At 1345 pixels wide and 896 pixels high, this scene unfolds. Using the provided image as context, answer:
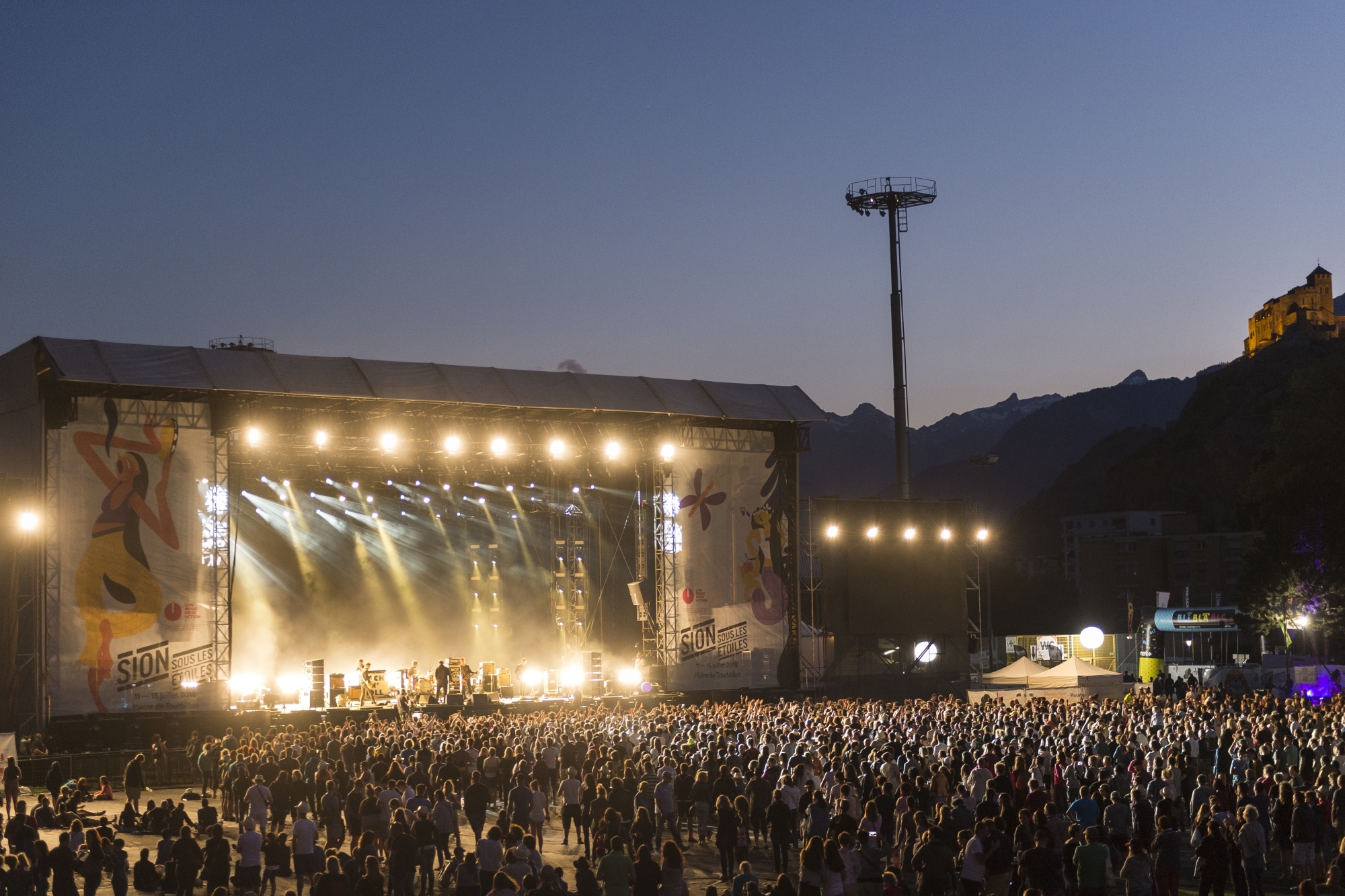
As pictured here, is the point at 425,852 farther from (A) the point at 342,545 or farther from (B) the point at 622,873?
(A) the point at 342,545

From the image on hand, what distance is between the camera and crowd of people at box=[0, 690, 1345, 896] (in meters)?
12.0

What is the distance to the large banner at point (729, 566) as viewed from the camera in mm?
36906

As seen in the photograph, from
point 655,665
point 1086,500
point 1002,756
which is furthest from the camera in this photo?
point 1086,500

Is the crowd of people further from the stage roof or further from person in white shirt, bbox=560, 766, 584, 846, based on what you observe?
the stage roof

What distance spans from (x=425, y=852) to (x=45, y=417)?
63.1ft

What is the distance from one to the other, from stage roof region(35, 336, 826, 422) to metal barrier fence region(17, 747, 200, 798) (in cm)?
816

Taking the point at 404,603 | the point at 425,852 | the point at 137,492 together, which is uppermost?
the point at 137,492

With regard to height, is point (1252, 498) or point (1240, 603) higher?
point (1252, 498)

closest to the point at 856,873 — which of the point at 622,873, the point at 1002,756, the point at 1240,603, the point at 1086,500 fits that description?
the point at 622,873

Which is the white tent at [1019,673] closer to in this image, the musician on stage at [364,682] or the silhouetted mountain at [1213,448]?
the musician on stage at [364,682]

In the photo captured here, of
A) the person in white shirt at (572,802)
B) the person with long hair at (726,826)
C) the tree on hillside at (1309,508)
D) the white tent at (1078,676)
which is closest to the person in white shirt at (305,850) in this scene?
the person in white shirt at (572,802)

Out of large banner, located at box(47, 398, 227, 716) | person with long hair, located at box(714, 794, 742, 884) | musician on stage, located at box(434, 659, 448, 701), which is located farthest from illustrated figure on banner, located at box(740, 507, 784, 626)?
person with long hair, located at box(714, 794, 742, 884)

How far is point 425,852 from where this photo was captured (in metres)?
14.6

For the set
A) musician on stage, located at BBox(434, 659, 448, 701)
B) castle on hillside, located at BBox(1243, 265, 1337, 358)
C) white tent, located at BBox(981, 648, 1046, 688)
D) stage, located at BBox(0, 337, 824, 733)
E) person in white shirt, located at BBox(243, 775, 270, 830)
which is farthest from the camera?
castle on hillside, located at BBox(1243, 265, 1337, 358)
